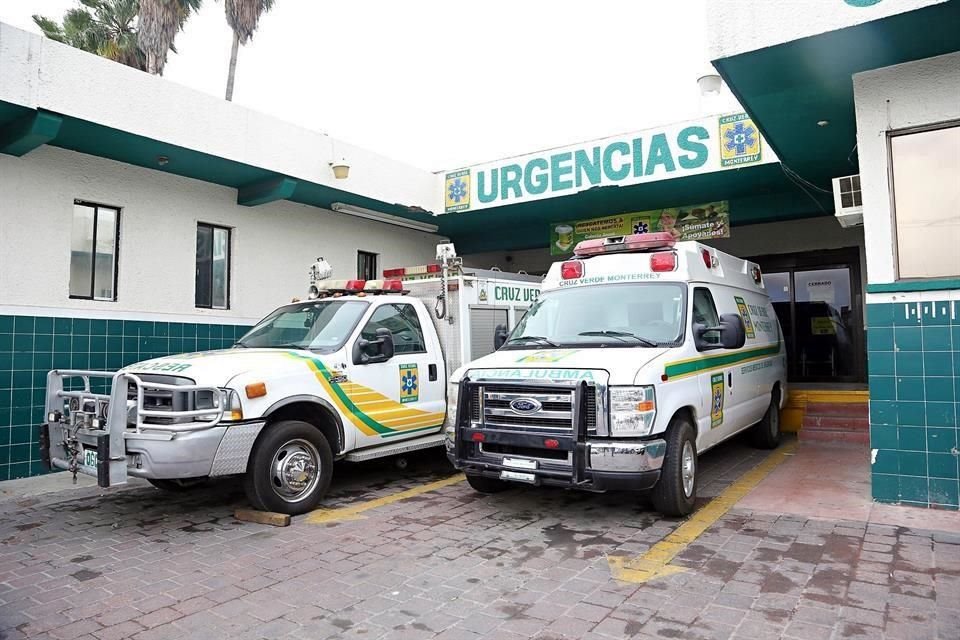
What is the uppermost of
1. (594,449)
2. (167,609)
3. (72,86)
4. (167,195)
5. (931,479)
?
(72,86)

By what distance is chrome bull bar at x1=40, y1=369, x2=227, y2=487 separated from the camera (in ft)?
17.1

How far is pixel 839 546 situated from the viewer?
4.85 metres

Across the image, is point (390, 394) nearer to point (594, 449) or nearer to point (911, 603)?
point (594, 449)

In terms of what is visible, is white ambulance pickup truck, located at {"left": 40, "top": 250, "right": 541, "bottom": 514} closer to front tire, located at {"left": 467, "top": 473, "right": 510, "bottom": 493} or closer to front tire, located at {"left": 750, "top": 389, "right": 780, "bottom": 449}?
front tire, located at {"left": 467, "top": 473, "right": 510, "bottom": 493}

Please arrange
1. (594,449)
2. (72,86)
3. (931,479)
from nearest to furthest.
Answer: (594,449) < (931,479) < (72,86)

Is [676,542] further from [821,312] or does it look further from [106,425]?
[821,312]

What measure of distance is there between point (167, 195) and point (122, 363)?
260 cm

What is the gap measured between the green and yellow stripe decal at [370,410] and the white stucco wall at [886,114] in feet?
15.8

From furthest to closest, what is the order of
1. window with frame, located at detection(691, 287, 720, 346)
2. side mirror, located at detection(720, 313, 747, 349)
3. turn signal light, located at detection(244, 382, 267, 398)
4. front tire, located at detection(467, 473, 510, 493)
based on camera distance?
front tire, located at detection(467, 473, 510, 493) < window with frame, located at detection(691, 287, 720, 346) < side mirror, located at detection(720, 313, 747, 349) < turn signal light, located at detection(244, 382, 267, 398)

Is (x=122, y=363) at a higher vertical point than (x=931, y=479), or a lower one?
higher

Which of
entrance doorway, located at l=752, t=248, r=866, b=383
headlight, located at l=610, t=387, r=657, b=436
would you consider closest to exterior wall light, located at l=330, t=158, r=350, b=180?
headlight, located at l=610, t=387, r=657, b=436

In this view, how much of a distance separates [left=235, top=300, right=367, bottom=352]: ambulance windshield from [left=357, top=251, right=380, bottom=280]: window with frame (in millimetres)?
5481

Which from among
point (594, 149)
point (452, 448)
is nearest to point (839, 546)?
point (452, 448)

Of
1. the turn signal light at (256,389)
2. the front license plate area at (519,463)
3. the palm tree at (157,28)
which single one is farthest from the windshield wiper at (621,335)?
the palm tree at (157,28)
